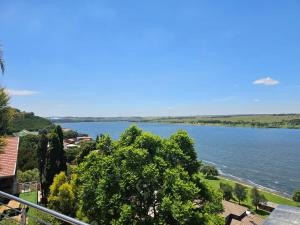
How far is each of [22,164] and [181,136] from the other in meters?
33.3

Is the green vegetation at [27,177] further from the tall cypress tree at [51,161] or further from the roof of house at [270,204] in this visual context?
the roof of house at [270,204]

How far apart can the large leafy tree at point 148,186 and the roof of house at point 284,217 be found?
3.00 m

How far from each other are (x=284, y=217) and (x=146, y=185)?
552cm

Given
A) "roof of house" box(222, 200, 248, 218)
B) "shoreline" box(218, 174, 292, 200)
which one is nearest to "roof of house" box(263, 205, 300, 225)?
"roof of house" box(222, 200, 248, 218)

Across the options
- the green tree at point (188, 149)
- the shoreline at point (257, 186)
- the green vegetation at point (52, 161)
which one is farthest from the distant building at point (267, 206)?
the green tree at point (188, 149)

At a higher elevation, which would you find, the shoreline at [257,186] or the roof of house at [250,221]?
the roof of house at [250,221]

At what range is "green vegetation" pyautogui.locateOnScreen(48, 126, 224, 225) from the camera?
38.2ft

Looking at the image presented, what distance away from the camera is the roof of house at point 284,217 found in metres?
8.77

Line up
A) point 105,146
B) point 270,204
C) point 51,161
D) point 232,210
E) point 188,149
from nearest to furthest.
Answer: point 188,149, point 105,146, point 51,161, point 232,210, point 270,204

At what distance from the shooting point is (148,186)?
12.4 m

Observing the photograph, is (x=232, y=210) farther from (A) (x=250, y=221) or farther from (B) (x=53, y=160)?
(B) (x=53, y=160)

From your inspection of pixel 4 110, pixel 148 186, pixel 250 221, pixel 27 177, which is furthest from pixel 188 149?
pixel 27 177

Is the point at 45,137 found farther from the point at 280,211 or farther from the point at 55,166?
the point at 280,211

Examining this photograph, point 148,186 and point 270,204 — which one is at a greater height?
point 148,186
